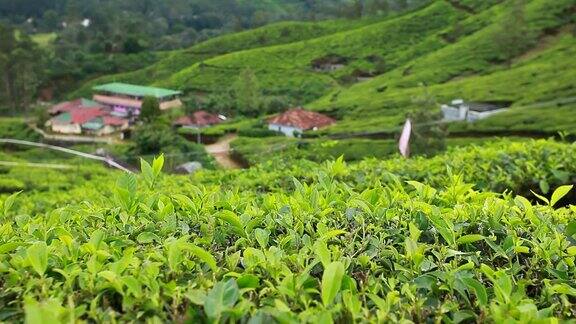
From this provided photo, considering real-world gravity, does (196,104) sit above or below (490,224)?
below

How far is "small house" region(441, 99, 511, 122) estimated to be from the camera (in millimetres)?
27438

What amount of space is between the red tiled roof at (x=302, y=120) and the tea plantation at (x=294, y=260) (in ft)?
94.3

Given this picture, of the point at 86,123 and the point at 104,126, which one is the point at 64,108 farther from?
the point at 104,126

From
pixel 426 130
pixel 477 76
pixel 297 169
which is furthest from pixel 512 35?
pixel 297 169

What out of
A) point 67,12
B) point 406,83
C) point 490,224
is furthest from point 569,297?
point 67,12

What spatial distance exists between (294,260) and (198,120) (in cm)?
3406

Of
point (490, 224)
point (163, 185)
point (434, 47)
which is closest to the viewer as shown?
point (490, 224)

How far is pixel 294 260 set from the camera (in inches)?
67.9

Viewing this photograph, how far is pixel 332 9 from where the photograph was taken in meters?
71.8

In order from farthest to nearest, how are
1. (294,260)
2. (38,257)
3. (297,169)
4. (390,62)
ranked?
(390,62), (297,169), (294,260), (38,257)

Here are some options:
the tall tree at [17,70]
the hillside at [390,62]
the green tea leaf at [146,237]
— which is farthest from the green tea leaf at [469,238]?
the tall tree at [17,70]

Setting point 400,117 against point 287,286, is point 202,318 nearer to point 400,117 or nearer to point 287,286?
point 287,286

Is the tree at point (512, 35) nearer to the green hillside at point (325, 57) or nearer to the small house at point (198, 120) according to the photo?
the green hillside at point (325, 57)

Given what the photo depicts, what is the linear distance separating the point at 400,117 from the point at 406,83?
37.6 feet
